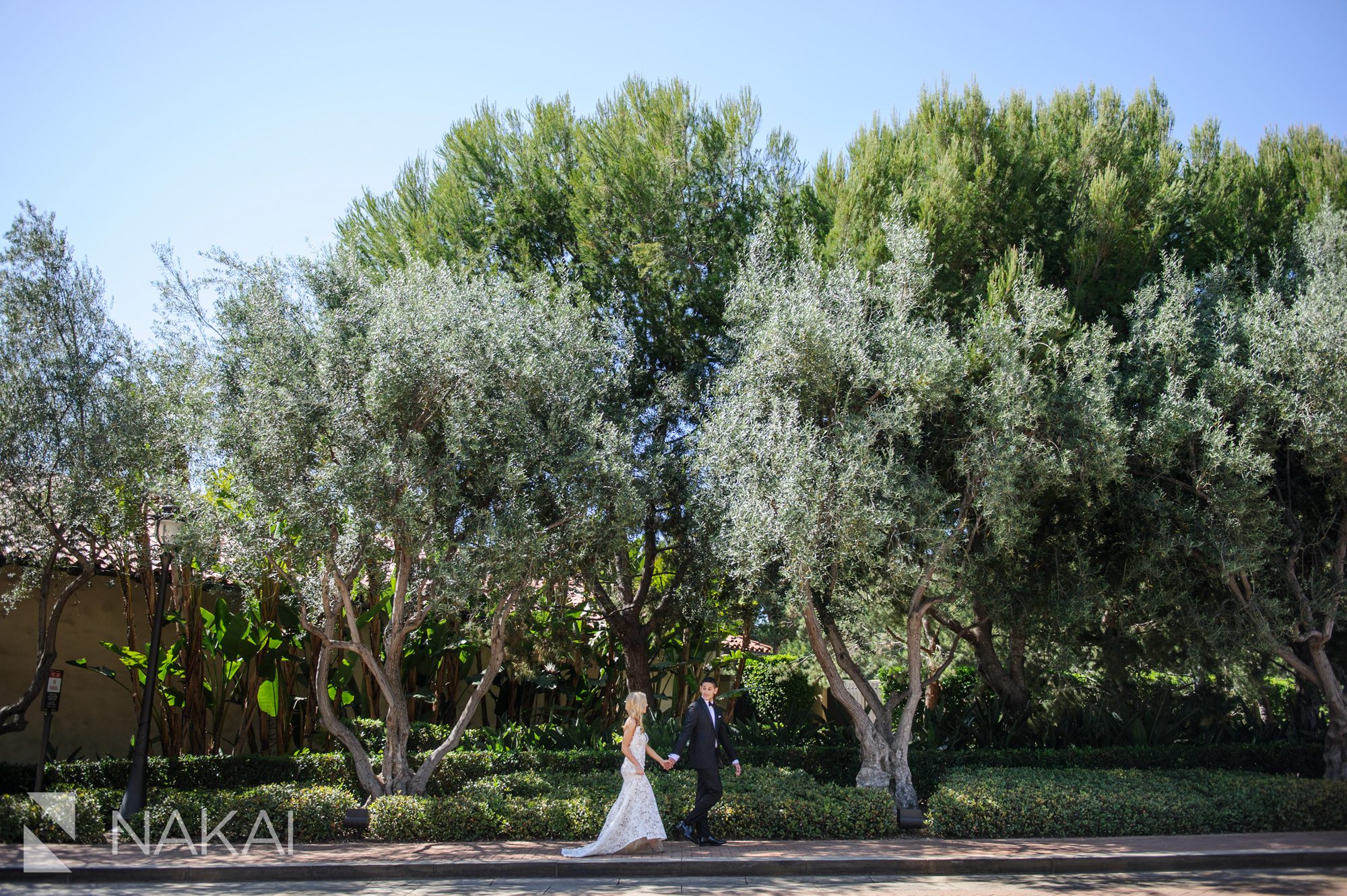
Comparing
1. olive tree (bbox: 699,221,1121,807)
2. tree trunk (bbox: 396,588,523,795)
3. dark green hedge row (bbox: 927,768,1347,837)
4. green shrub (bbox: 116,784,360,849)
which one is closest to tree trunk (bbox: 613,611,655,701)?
tree trunk (bbox: 396,588,523,795)

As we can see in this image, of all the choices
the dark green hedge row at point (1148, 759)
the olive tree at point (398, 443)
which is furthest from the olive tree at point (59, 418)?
the dark green hedge row at point (1148, 759)

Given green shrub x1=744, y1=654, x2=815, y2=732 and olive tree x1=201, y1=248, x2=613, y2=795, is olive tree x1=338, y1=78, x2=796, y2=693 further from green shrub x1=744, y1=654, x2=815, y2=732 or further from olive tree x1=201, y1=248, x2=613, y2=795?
green shrub x1=744, y1=654, x2=815, y2=732

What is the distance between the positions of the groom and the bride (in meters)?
0.37

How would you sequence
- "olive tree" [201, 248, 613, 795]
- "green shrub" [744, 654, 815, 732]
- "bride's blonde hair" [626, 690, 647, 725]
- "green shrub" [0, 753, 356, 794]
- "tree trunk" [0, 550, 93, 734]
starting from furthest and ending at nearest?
"green shrub" [744, 654, 815, 732], "green shrub" [0, 753, 356, 794], "tree trunk" [0, 550, 93, 734], "olive tree" [201, 248, 613, 795], "bride's blonde hair" [626, 690, 647, 725]

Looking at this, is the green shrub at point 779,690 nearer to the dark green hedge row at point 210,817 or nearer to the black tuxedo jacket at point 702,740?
the black tuxedo jacket at point 702,740

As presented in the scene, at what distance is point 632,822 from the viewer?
8836 millimetres

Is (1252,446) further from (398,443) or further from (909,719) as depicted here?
(398,443)

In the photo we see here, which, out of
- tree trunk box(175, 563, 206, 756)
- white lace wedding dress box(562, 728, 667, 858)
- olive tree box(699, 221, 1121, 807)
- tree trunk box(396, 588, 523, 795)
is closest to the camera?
white lace wedding dress box(562, 728, 667, 858)

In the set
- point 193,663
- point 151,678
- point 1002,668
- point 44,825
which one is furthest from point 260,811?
point 1002,668

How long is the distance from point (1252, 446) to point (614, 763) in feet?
29.6

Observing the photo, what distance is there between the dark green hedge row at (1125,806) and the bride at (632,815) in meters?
3.30

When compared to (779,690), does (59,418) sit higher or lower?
higher

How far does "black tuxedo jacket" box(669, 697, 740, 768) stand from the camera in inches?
360

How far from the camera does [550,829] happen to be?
984 cm
